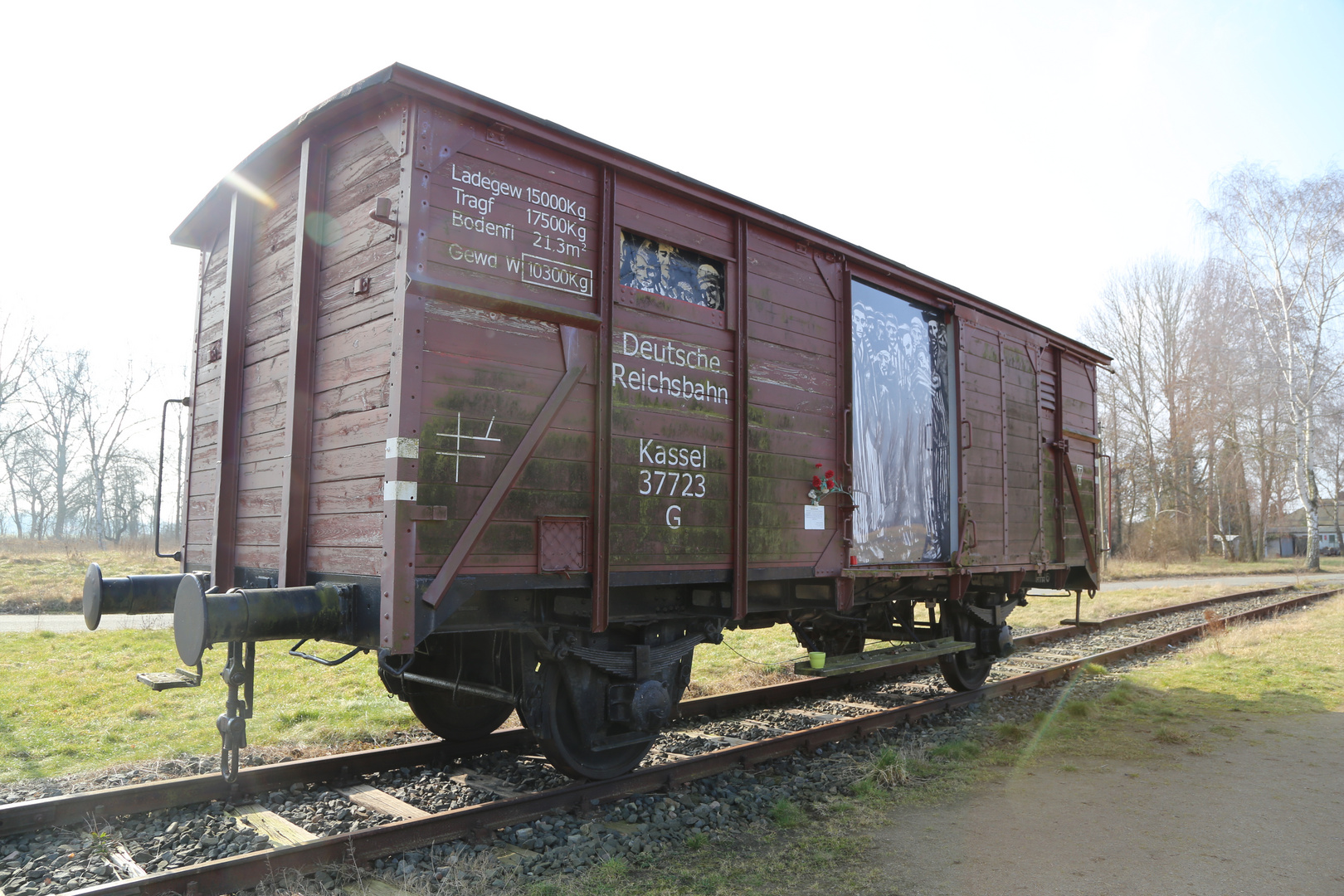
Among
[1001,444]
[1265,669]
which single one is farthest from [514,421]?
[1265,669]

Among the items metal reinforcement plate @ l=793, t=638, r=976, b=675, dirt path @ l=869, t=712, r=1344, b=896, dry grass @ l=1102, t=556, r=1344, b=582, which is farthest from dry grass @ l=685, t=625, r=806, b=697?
dry grass @ l=1102, t=556, r=1344, b=582

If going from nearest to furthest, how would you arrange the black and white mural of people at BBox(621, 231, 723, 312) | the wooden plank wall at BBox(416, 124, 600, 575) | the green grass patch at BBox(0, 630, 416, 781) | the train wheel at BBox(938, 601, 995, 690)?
1. the wooden plank wall at BBox(416, 124, 600, 575)
2. the black and white mural of people at BBox(621, 231, 723, 312)
3. the green grass patch at BBox(0, 630, 416, 781)
4. the train wheel at BBox(938, 601, 995, 690)

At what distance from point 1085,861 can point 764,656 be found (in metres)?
6.14

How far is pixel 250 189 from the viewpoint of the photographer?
17.8ft

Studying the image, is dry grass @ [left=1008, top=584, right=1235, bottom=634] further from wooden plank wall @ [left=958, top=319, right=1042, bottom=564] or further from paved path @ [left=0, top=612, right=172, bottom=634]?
paved path @ [left=0, top=612, right=172, bottom=634]

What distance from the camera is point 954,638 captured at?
26.9 feet

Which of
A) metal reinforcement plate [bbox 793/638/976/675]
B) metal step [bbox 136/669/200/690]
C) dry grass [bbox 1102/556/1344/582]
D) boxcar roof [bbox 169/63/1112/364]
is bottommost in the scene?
dry grass [bbox 1102/556/1344/582]

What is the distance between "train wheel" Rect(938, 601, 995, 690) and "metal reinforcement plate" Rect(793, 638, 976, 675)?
0.12 meters

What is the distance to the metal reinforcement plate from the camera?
20.7 feet

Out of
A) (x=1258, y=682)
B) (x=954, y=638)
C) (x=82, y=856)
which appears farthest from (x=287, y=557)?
(x=1258, y=682)

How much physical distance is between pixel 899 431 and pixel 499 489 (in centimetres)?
417

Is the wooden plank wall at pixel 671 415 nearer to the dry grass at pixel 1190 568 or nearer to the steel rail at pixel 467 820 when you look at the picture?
the steel rail at pixel 467 820

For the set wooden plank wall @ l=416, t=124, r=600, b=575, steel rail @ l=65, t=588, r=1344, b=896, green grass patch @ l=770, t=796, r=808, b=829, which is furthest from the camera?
green grass patch @ l=770, t=796, r=808, b=829

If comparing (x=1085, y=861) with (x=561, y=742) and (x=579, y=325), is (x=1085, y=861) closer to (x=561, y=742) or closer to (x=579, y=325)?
(x=561, y=742)
